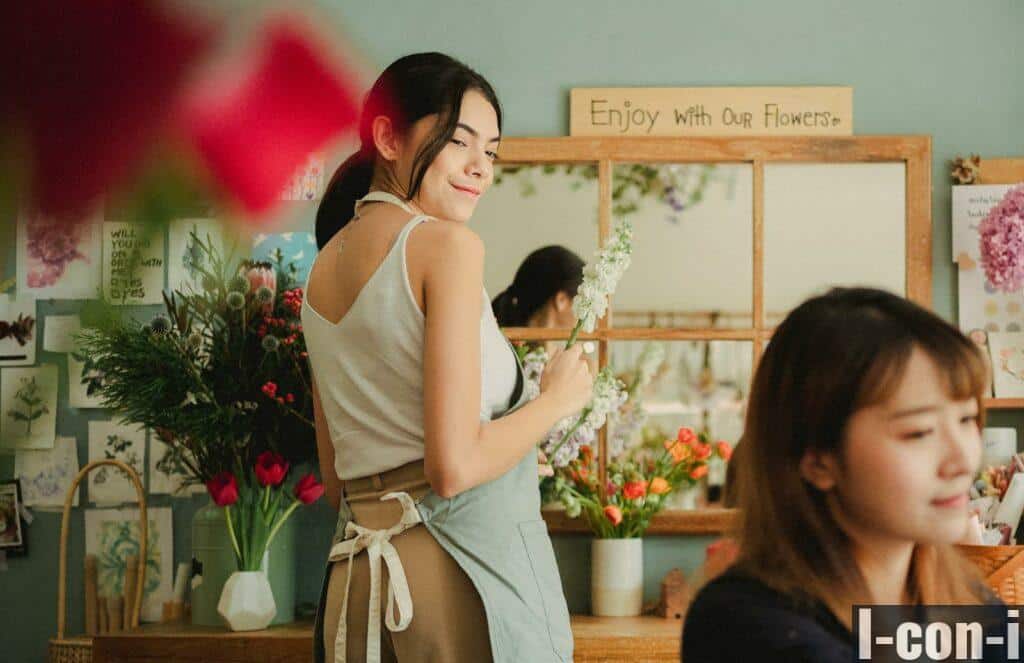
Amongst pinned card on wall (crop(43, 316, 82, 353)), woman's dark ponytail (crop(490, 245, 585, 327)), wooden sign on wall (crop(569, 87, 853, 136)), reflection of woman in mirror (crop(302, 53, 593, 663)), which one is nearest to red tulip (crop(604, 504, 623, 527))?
woman's dark ponytail (crop(490, 245, 585, 327))

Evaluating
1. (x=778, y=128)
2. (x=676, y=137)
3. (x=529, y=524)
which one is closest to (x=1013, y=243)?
(x=778, y=128)

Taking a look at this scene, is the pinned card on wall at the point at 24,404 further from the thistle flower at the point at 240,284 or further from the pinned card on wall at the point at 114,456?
the pinned card on wall at the point at 114,456

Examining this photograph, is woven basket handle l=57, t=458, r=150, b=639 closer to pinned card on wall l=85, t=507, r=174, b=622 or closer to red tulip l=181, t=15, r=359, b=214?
pinned card on wall l=85, t=507, r=174, b=622

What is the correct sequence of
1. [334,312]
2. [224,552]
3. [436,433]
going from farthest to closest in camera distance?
[224,552], [334,312], [436,433]

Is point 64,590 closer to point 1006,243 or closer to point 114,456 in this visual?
point 114,456

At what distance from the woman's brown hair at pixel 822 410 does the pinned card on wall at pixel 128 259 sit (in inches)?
33.8

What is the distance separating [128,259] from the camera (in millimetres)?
250

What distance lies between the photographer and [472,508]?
4.37 feet

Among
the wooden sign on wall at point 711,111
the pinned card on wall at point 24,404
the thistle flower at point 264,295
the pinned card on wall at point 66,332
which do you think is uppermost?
the wooden sign on wall at point 711,111

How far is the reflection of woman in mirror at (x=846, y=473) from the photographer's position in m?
1.02

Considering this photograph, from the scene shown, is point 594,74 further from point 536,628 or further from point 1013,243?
point 536,628

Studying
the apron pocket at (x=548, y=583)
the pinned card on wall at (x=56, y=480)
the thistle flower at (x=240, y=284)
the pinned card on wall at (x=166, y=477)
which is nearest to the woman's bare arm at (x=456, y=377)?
the apron pocket at (x=548, y=583)

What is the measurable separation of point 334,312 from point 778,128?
1402 millimetres

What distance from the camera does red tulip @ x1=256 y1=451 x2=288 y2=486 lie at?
7.02 ft
